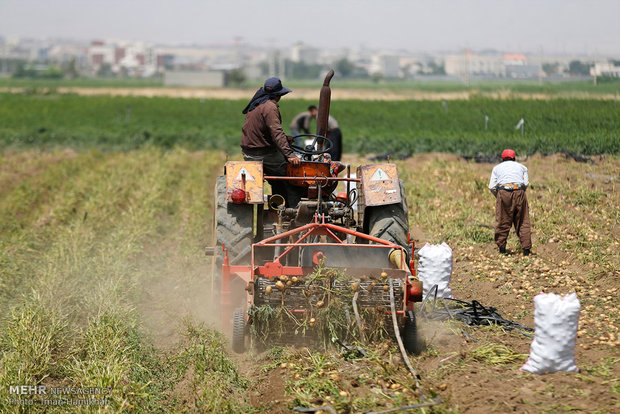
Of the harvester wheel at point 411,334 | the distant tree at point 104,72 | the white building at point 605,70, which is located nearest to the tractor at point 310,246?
the harvester wheel at point 411,334

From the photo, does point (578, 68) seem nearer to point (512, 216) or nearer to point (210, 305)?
point (512, 216)

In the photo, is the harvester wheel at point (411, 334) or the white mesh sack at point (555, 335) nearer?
the white mesh sack at point (555, 335)

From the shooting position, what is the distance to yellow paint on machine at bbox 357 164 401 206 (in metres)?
7.11

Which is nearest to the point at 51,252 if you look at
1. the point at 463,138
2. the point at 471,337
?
the point at 471,337

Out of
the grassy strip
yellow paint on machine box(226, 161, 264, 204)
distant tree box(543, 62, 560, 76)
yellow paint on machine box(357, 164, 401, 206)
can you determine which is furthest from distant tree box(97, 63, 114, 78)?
yellow paint on machine box(357, 164, 401, 206)

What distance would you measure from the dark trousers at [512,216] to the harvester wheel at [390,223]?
9.47ft

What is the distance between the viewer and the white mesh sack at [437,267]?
24.5 feet

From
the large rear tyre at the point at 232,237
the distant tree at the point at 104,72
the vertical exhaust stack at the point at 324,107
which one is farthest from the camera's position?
the distant tree at the point at 104,72

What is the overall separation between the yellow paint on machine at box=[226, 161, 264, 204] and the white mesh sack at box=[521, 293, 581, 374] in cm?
288

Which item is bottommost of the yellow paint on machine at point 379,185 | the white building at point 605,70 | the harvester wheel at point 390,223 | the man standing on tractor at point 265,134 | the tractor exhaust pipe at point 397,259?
the tractor exhaust pipe at point 397,259

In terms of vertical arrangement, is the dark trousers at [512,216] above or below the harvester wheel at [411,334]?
above

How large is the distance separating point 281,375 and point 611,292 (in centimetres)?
384

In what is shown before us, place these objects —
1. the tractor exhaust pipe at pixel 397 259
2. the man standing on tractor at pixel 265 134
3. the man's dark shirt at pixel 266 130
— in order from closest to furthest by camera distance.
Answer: the tractor exhaust pipe at pixel 397 259
the man's dark shirt at pixel 266 130
the man standing on tractor at pixel 265 134

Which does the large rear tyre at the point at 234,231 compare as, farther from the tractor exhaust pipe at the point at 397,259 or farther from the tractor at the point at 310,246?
the tractor exhaust pipe at the point at 397,259
